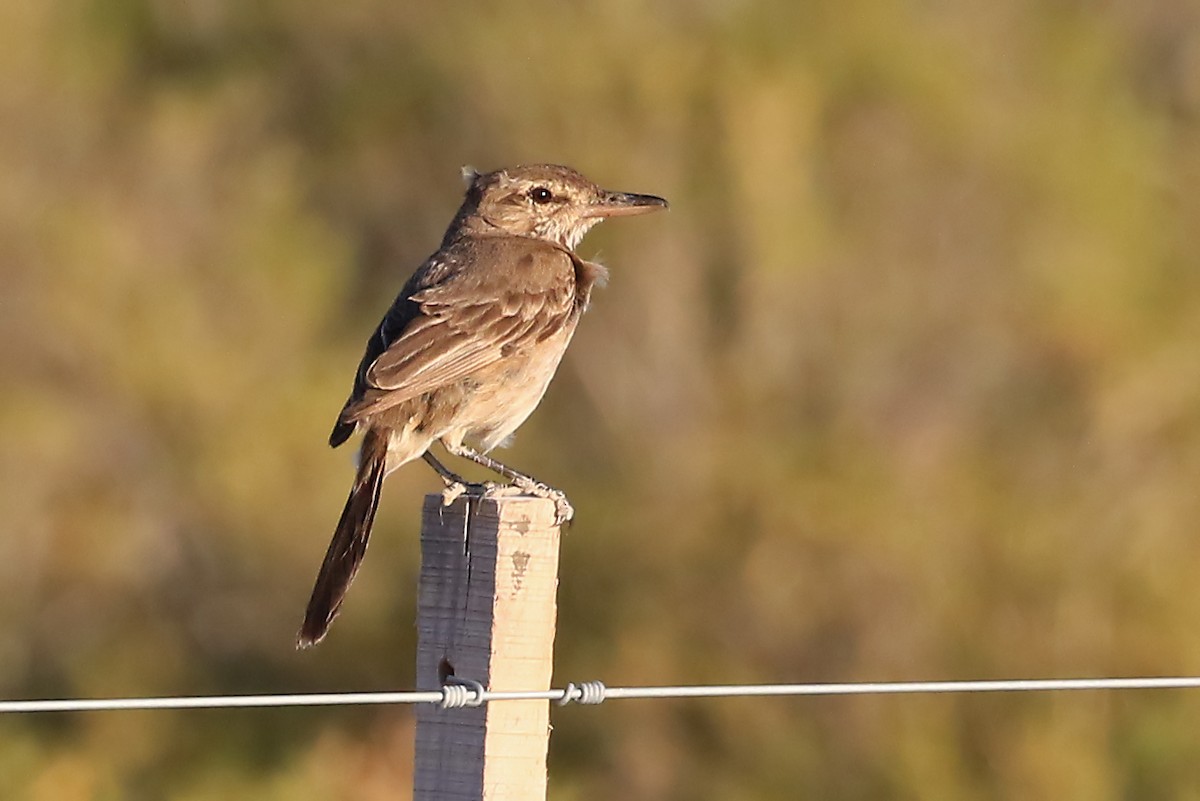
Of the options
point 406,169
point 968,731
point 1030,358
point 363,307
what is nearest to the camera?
point 968,731

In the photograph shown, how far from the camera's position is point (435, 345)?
20.3 feet

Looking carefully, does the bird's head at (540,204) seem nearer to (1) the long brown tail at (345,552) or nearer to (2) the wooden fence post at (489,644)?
(1) the long brown tail at (345,552)

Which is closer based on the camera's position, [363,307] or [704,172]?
[704,172]

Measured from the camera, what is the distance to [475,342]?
633 centimetres

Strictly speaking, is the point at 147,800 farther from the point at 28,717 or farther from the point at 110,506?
the point at 110,506

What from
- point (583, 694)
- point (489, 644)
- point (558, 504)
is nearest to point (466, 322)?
point (558, 504)

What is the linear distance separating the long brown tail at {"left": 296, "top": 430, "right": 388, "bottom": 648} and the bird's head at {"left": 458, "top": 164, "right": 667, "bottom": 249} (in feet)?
4.81

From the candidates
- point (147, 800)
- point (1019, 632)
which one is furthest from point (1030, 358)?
point (147, 800)

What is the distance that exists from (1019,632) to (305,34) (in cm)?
753

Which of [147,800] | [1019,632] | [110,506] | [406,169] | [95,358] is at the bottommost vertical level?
[147,800]

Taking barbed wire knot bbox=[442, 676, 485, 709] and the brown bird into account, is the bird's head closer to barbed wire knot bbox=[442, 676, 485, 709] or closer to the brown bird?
the brown bird

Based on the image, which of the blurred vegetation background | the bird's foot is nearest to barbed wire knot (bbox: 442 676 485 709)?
the bird's foot

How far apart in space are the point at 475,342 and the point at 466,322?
8 cm

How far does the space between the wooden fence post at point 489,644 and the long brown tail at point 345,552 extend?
0.92 m
